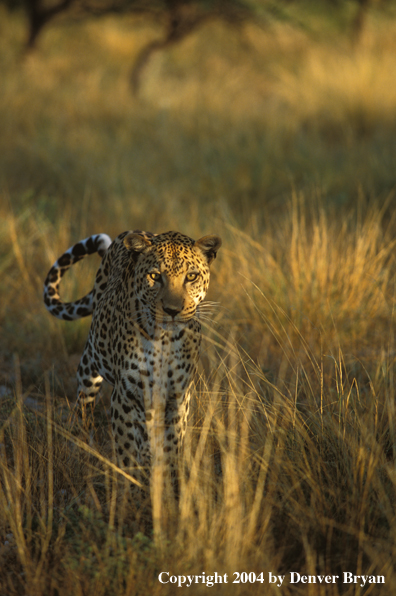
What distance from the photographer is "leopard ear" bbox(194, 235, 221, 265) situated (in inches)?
115

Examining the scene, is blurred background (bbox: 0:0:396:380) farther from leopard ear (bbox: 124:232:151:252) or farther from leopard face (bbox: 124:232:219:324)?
leopard ear (bbox: 124:232:151:252)

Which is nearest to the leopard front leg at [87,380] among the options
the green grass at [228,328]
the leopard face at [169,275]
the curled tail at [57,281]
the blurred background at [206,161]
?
the green grass at [228,328]

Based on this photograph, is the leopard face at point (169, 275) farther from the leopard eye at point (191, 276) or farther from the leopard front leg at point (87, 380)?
the leopard front leg at point (87, 380)

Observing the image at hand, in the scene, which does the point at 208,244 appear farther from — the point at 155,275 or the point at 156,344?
the point at 156,344

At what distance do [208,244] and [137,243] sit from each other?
0.32 meters

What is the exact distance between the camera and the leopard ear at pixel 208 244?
2.93 metres

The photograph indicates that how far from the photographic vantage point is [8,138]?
9.27 meters

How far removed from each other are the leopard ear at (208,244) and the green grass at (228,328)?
47cm

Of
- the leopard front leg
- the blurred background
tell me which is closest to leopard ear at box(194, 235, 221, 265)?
the blurred background

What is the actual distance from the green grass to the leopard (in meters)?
0.15

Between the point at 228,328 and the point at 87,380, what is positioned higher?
the point at 228,328

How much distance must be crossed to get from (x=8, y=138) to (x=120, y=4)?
280 inches

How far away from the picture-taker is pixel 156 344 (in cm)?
284

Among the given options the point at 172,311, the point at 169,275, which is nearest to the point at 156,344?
the point at 172,311
